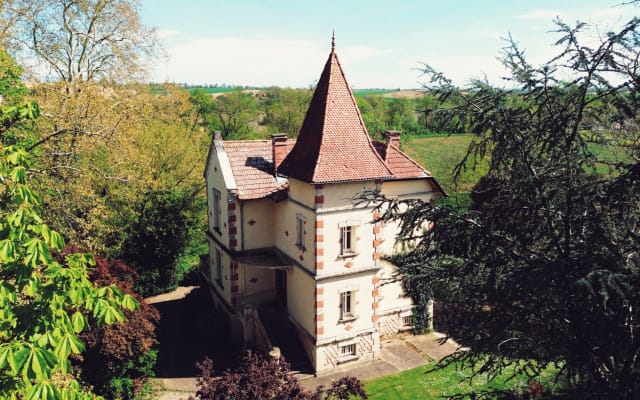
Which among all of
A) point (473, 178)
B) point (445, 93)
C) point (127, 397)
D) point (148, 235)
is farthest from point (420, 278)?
point (473, 178)

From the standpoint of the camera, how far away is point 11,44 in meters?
23.5

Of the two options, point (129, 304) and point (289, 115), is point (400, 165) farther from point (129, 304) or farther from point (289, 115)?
point (289, 115)

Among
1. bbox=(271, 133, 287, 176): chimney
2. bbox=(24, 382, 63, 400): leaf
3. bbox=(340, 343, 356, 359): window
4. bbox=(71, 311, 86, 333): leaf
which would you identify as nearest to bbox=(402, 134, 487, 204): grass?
bbox=(340, 343, 356, 359): window

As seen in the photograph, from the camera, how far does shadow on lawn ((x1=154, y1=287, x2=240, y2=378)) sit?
20719 millimetres

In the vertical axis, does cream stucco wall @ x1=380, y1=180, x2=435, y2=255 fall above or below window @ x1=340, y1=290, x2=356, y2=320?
above

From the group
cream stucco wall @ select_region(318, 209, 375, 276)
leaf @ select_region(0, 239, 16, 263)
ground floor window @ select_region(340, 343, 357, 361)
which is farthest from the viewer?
ground floor window @ select_region(340, 343, 357, 361)

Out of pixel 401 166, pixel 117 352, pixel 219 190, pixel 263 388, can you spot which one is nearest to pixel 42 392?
pixel 263 388

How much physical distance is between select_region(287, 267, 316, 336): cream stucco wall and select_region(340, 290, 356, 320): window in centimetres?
117

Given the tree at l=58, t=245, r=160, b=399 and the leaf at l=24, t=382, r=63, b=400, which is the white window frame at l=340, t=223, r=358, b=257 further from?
the leaf at l=24, t=382, r=63, b=400

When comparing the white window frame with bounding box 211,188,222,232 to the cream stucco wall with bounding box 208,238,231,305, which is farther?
the white window frame with bounding box 211,188,222,232

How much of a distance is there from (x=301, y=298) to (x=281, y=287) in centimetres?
269

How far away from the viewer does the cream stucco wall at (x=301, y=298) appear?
1920cm

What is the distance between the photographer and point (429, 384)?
1864 centimetres

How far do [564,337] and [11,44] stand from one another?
25724mm
